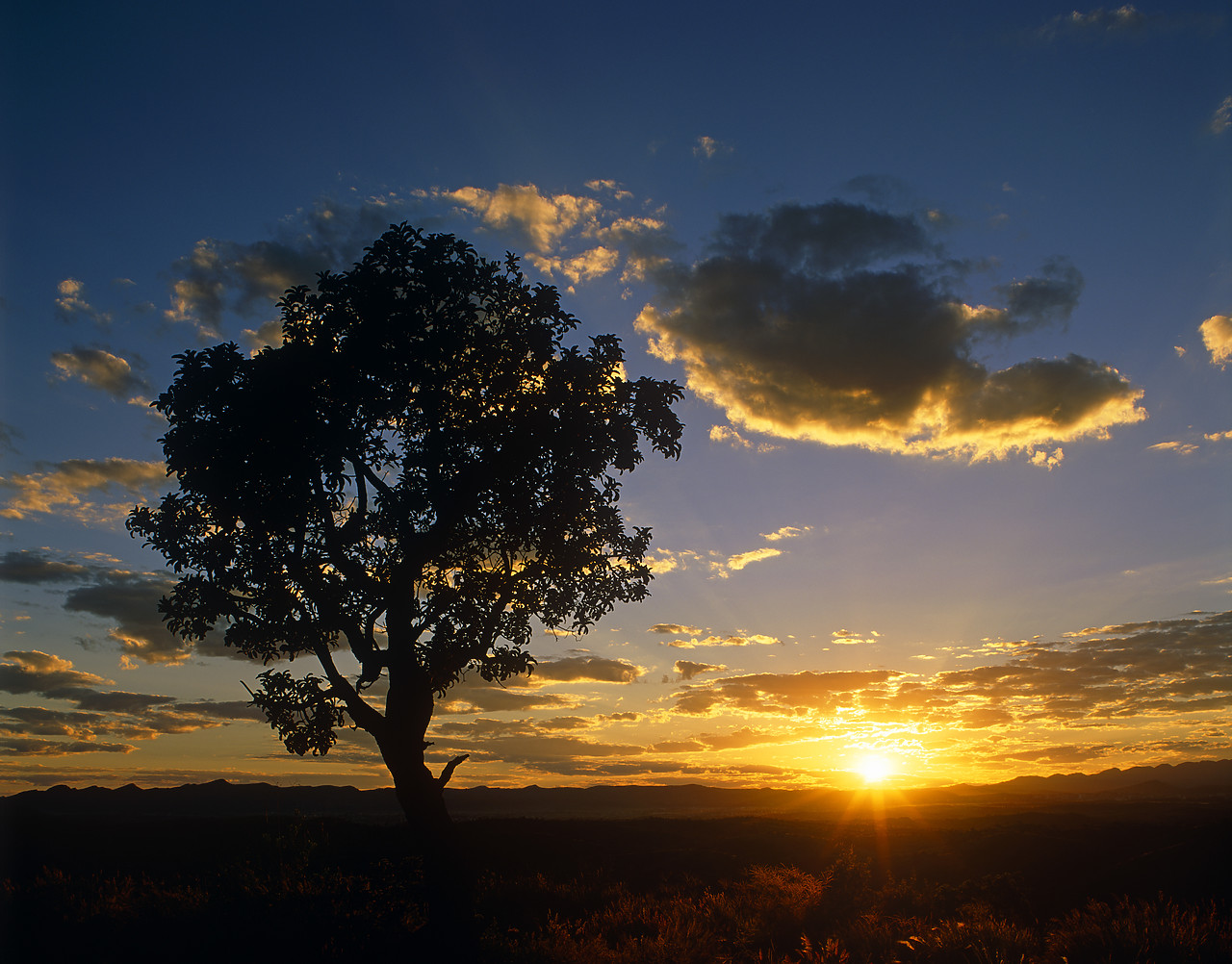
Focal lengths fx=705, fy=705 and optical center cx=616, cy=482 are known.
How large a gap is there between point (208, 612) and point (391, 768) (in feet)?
19.7

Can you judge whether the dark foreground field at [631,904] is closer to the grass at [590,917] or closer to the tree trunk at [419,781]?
the grass at [590,917]

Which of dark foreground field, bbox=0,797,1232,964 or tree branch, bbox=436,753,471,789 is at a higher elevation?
tree branch, bbox=436,753,471,789

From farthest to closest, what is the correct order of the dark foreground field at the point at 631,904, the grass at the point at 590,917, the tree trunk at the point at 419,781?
1. the tree trunk at the point at 419,781
2. the dark foreground field at the point at 631,904
3. the grass at the point at 590,917

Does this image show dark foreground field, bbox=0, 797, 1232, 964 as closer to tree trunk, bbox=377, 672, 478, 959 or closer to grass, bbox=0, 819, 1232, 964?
grass, bbox=0, 819, 1232, 964

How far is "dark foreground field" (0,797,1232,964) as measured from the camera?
37.5 ft

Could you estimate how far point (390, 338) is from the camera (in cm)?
1792

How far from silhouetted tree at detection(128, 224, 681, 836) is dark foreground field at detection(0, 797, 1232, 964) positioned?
12.4 feet

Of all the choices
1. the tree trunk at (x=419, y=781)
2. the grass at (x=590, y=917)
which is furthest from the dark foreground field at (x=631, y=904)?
the tree trunk at (x=419, y=781)

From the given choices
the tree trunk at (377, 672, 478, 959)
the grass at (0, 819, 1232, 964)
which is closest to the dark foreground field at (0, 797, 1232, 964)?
the grass at (0, 819, 1232, 964)

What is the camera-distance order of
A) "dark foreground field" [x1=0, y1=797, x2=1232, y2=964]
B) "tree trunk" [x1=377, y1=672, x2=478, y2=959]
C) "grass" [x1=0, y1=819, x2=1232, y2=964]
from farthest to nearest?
"tree trunk" [x1=377, y1=672, x2=478, y2=959], "dark foreground field" [x1=0, y1=797, x2=1232, y2=964], "grass" [x1=0, y1=819, x2=1232, y2=964]

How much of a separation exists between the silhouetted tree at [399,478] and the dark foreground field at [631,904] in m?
3.79

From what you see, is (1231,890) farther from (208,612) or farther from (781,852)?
(208,612)

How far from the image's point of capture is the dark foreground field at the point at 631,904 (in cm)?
1144

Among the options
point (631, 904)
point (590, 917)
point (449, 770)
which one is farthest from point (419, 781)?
point (631, 904)
